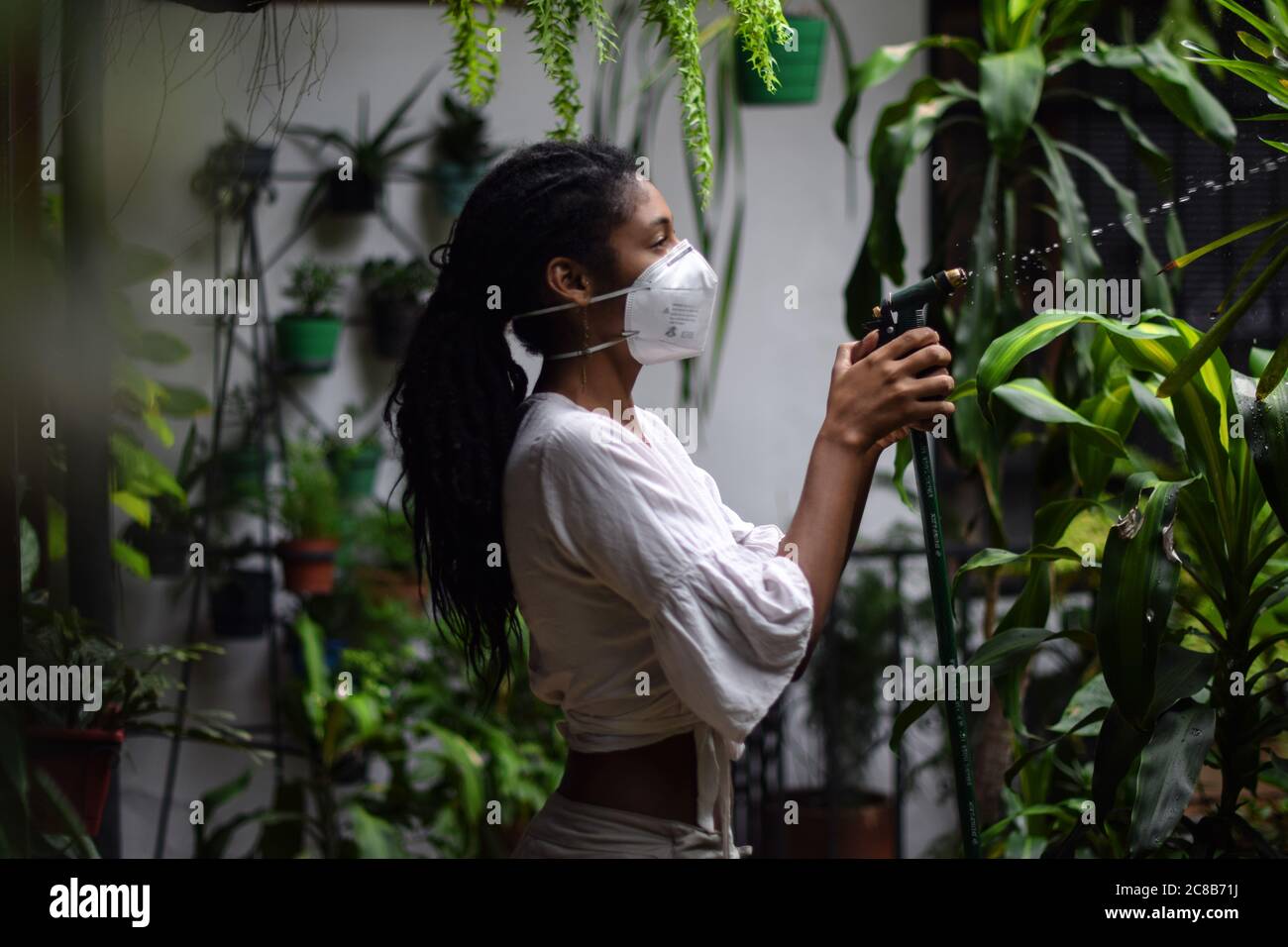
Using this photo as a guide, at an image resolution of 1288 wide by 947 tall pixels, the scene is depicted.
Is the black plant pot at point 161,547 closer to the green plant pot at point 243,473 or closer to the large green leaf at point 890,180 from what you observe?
the green plant pot at point 243,473

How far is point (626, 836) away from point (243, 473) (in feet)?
6.65

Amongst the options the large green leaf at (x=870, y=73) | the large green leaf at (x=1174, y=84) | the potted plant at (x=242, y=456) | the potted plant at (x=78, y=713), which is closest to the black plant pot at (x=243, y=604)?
the potted plant at (x=242, y=456)

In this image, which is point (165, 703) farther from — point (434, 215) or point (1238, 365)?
point (434, 215)

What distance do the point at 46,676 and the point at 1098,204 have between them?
5.89 feet

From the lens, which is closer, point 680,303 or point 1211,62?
point 680,303

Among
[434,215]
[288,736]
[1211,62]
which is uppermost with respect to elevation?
[434,215]

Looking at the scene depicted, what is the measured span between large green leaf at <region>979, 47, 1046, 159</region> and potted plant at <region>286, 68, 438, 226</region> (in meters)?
1.50

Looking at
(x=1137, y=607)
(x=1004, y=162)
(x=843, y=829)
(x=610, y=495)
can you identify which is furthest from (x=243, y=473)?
(x=1137, y=607)

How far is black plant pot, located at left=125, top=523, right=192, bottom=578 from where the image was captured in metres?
1.68

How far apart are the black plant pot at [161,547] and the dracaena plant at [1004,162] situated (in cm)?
108

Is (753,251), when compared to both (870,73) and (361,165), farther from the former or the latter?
(870,73)

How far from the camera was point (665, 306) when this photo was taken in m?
1.16
